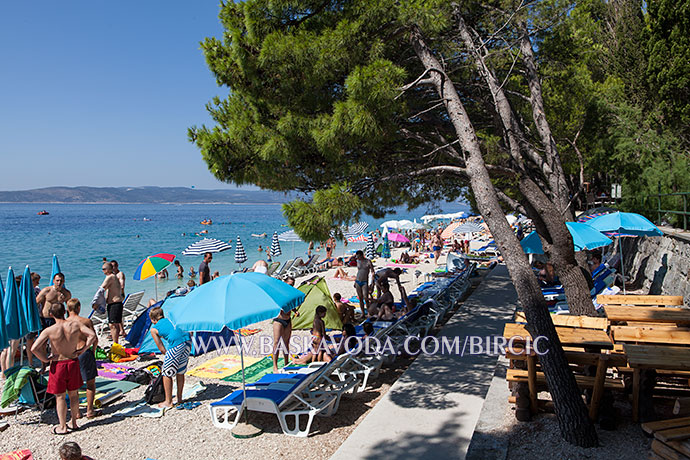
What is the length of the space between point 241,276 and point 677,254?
8.36 metres

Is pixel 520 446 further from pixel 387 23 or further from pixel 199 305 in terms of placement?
pixel 387 23

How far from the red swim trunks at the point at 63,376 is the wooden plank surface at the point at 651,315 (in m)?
6.17

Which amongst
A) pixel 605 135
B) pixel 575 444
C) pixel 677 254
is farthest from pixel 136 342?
pixel 605 135

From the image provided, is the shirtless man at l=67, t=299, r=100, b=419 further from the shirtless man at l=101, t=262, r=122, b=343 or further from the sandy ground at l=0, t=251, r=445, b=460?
the shirtless man at l=101, t=262, r=122, b=343

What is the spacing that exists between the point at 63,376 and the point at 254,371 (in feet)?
9.17

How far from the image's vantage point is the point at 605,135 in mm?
12086

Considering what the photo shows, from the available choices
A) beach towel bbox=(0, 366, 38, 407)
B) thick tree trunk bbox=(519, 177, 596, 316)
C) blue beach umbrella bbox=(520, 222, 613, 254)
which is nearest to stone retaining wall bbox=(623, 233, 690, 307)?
blue beach umbrella bbox=(520, 222, 613, 254)

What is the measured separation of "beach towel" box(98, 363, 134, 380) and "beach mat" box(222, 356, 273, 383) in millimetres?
1778

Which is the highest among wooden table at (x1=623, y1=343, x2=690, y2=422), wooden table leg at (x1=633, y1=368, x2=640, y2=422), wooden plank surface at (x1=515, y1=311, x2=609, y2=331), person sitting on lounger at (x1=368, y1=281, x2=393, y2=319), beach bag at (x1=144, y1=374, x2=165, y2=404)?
wooden table at (x1=623, y1=343, x2=690, y2=422)

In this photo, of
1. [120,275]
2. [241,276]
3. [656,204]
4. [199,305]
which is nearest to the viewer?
[199,305]

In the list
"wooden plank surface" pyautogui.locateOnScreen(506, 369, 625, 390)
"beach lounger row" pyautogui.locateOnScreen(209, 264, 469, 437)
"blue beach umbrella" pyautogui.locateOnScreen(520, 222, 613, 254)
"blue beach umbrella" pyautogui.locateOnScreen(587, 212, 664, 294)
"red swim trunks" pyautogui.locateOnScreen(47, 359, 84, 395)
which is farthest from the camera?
"blue beach umbrella" pyautogui.locateOnScreen(587, 212, 664, 294)

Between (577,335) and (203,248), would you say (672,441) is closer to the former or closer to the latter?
(577,335)

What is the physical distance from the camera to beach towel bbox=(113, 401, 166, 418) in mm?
5907

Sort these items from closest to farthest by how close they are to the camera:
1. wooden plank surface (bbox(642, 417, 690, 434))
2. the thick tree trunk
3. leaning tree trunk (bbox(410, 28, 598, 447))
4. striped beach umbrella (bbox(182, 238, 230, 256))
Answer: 1. wooden plank surface (bbox(642, 417, 690, 434))
2. leaning tree trunk (bbox(410, 28, 598, 447))
3. the thick tree trunk
4. striped beach umbrella (bbox(182, 238, 230, 256))
